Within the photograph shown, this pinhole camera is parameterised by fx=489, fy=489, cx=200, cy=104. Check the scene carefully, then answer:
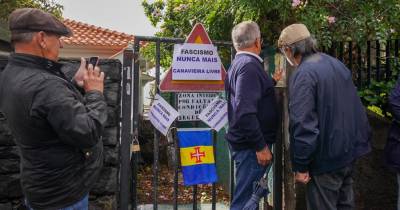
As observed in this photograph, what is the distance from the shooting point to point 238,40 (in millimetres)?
3965

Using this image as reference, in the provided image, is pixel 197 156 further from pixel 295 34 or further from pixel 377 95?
pixel 377 95

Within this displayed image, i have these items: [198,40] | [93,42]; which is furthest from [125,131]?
[93,42]

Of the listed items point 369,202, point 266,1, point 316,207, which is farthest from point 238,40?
point 369,202

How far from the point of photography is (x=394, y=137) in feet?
13.2

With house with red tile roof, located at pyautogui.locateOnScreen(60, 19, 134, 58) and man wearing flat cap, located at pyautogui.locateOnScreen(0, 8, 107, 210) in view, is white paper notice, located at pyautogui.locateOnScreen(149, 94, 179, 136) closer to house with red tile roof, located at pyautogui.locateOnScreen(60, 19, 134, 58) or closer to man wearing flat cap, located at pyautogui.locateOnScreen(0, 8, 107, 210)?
man wearing flat cap, located at pyautogui.locateOnScreen(0, 8, 107, 210)

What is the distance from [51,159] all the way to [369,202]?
A: 3386mm

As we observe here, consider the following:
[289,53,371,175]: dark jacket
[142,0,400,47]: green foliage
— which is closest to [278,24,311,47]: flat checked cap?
[289,53,371,175]: dark jacket

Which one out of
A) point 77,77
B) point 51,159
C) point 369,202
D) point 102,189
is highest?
point 77,77

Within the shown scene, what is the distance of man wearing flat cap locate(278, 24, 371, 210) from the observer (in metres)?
3.42

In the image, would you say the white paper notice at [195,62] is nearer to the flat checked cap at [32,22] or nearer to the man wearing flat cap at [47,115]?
the man wearing flat cap at [47,115]

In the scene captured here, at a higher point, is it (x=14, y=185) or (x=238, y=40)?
(x=238, y=40)

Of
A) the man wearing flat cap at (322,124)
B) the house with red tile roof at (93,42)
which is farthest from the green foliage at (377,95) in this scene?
the house with red tile roof at (93,42)

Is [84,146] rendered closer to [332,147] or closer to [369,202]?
[332,147]

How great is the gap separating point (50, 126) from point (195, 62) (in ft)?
6.47
